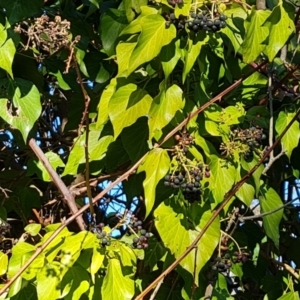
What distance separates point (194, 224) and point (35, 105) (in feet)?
1.28

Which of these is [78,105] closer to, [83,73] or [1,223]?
[83,73]

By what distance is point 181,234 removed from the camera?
135 cm

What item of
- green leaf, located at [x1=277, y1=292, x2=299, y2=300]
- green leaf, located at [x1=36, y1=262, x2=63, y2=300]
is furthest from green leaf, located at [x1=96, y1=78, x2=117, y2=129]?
green leaf, located at [x1=277, y1=292, x2=299, y2=300]

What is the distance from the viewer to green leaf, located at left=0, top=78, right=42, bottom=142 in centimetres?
137

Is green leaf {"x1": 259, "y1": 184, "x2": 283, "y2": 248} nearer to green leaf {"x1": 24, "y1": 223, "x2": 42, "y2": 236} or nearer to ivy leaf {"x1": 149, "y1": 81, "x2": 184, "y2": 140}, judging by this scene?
ivy leaf {"x1": 149, "y1": 81, "x2": 184, "y2": 140}

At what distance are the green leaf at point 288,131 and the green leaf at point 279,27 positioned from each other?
21cm

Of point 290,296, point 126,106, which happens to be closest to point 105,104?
point 126,106

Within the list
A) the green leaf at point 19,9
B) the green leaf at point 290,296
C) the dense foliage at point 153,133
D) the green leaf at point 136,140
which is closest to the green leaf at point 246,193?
the dense foliage at point 153,133

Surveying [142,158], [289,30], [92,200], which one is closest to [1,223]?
[92,200]

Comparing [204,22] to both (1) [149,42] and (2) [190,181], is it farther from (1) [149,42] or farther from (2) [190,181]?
(2) [190,181]

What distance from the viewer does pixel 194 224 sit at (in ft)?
4.50

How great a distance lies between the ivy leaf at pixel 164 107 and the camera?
134 centimetres

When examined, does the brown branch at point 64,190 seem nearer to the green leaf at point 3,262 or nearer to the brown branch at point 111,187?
→ the brown branch at point 111,187

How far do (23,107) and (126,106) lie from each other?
0.67 ft
